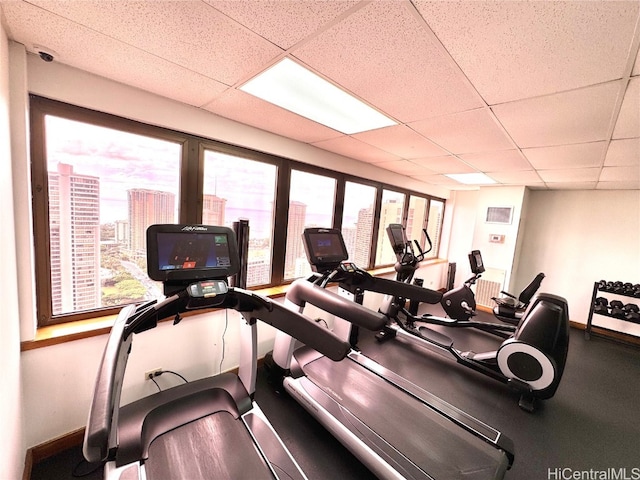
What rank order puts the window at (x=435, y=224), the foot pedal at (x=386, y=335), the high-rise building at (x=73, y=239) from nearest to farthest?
the high-rise building at (x=73, y=239), the foot pedal at (x=386, y=335), the window at (x=435, y=224)

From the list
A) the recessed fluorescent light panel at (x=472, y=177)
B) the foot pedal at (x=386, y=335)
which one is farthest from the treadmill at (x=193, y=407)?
the recessed fluorescent light panel at (x=472, y=177)

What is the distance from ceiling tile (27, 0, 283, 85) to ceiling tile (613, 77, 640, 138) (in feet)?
5.80

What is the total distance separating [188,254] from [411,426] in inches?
75.7

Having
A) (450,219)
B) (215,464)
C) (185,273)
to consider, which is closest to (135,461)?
(215,464)

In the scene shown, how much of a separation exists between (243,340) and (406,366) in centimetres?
187

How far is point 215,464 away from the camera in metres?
1.38

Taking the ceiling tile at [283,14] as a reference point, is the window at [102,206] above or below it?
below

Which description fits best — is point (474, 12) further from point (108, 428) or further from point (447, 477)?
point (447, 477)

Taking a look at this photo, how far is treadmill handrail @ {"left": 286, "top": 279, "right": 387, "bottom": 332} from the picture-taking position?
54.7 inches

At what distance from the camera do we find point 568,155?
2.49m

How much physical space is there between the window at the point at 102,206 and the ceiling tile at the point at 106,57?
400 mm

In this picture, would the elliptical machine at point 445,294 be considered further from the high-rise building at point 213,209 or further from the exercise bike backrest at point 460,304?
the high-rise building at point 213,209

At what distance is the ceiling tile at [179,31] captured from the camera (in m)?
0.99

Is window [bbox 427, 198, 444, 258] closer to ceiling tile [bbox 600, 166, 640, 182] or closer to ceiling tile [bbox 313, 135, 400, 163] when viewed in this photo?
ceiling tile [bbox 600, 166, 640, 182]
